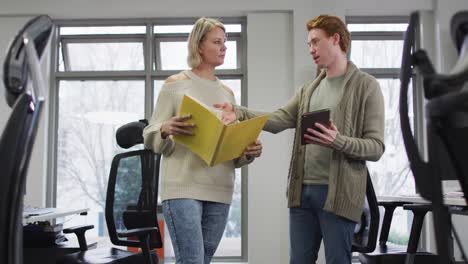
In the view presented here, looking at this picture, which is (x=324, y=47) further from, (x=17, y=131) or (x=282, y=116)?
(x=17, y=131)

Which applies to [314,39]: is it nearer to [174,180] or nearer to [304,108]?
[304,108]

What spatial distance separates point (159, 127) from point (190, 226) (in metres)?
0.40

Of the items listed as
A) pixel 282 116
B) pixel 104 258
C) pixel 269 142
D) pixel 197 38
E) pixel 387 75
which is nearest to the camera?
pixel 197 38

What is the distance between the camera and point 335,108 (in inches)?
74.4

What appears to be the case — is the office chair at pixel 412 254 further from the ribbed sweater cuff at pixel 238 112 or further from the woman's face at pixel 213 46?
the woman's face at pixel 213 46

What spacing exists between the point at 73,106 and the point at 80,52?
0.60m

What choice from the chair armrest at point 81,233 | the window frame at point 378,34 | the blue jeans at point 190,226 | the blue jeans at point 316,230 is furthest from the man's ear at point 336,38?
the window frame at point 378,34

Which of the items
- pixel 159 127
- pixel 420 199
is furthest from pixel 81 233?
pixel 420 199

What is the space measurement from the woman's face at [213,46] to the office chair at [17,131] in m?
1.23

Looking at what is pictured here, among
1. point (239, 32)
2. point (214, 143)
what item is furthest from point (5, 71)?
point (239, 32)

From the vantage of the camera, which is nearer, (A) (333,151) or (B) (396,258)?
(A) (333,151)

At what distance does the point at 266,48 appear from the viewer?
4.82 meters

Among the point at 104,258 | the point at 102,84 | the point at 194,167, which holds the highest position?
the point at 102,84

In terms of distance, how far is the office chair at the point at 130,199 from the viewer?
2.70 metres
